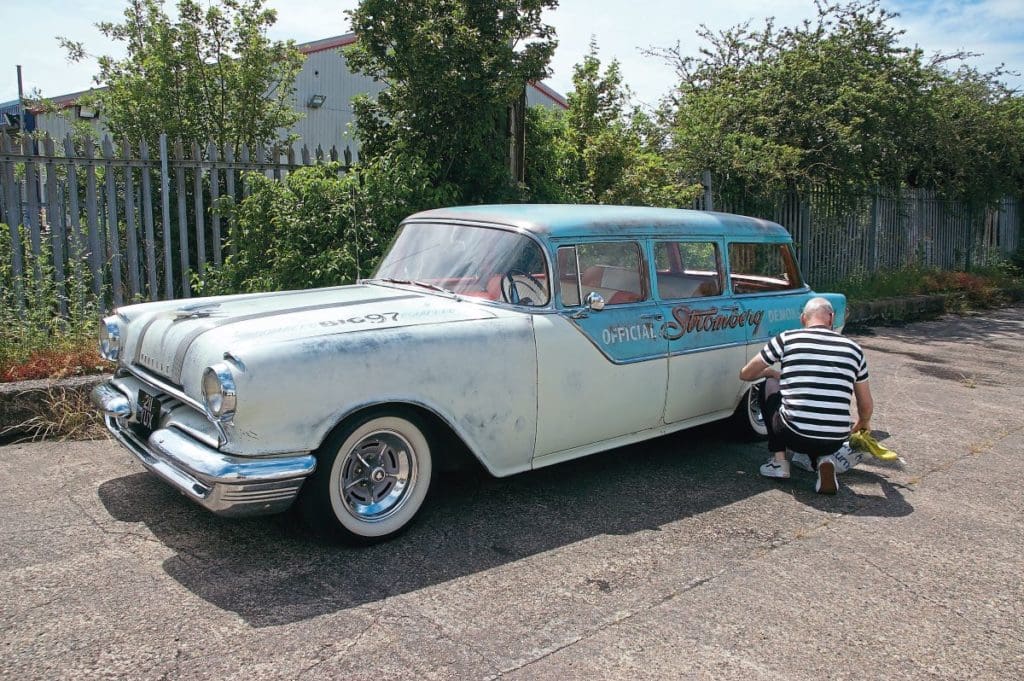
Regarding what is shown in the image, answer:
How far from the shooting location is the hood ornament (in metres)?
4.41

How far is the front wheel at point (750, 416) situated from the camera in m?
5.99

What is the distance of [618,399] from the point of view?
16.4 ft

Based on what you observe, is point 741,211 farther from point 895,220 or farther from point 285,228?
point 285,228

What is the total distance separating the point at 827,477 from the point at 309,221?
5.08 meters

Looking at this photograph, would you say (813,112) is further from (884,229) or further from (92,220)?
(92,220)

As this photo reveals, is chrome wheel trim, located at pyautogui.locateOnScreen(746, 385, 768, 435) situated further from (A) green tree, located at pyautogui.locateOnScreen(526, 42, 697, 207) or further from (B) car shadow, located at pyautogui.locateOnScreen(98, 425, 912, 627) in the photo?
(A) green tree, located at pyautogui.locateOnScreen(526, 42, 697, 207)

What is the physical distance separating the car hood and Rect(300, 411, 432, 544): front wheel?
1.65ft

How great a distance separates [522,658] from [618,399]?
82.2 inches

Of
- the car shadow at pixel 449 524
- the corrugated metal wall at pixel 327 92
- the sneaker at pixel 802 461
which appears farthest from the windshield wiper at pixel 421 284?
the corrugated metal wall at pixel 327 92

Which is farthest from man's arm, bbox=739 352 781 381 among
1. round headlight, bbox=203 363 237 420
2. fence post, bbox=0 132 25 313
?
fence post, bbox=0 132 25 313

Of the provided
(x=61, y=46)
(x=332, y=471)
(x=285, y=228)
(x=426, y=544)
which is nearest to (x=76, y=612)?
(x=332, y=471)

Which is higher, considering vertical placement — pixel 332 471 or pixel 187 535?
pixel 332 471

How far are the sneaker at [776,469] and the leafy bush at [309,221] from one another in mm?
4005

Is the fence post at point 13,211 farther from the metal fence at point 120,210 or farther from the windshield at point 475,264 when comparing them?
the windshield at point 475,264
